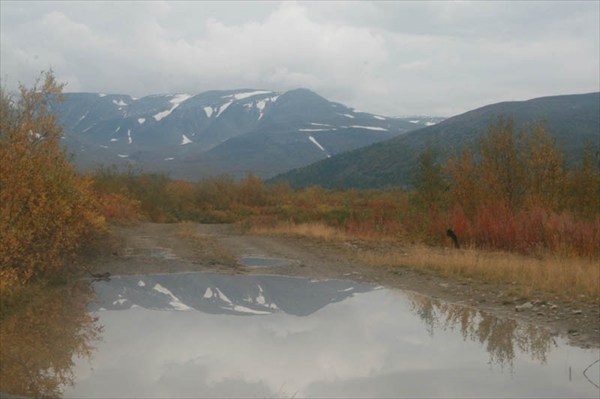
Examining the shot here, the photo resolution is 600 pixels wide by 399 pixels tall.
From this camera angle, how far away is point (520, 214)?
1842 cm

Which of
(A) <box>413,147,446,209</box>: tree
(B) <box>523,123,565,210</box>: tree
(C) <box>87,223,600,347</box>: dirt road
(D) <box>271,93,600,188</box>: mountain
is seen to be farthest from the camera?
(D) <box>271,93,600,188</box>: mountain

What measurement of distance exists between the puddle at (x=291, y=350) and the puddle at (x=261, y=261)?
3.96 meters

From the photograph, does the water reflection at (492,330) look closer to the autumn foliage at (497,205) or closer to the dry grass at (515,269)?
the dry grass at (515,269)

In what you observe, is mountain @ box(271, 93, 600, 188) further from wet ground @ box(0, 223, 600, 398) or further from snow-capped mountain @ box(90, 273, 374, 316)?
wet ground @ box(0, 223, 600, 398)

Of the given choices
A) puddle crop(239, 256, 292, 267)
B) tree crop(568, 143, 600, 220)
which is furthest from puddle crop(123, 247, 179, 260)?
tree crop(568, 143, 600, 220)

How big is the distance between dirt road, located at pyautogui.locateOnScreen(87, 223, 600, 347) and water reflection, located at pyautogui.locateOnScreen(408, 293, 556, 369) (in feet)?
1.03

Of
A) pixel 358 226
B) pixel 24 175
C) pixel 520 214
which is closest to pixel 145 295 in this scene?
pixel 24 175

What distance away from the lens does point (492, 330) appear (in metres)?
8.52

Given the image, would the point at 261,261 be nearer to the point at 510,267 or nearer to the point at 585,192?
the point at 510,267

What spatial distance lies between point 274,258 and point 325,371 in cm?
951

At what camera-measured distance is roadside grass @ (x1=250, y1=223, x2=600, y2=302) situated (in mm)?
10688

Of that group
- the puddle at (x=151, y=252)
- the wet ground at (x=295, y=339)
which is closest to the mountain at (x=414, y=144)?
the puddle at (x=151, y=252)

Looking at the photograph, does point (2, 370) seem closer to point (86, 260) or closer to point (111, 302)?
point (111, 302)

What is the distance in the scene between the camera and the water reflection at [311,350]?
20.1 feet
